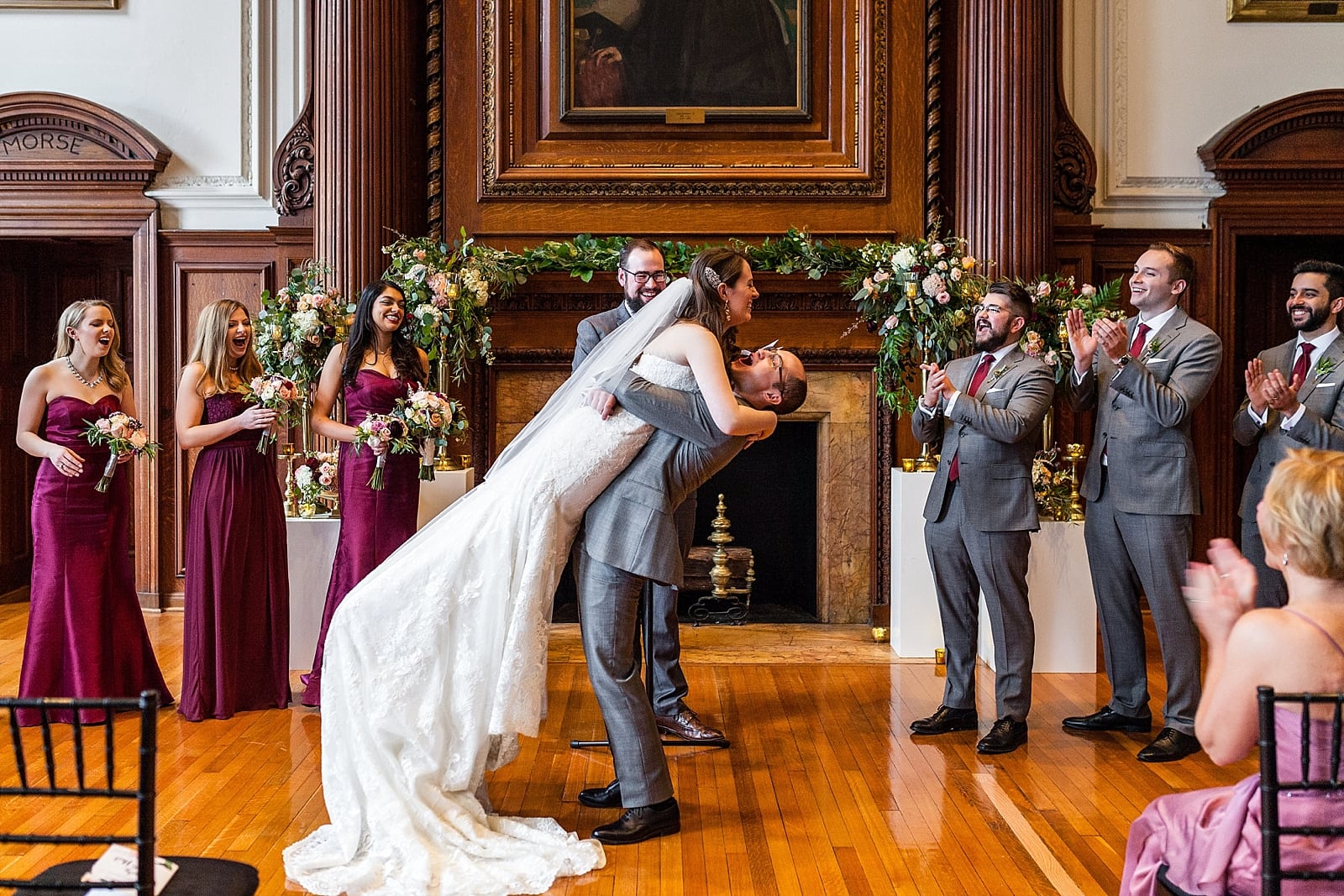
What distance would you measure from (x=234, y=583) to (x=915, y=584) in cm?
338

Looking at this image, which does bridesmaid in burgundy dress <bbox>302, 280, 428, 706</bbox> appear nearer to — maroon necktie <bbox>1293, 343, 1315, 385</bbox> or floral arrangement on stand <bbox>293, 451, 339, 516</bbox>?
floral arrangement on stand <bbox>293, 451, 339, 516</bbox>

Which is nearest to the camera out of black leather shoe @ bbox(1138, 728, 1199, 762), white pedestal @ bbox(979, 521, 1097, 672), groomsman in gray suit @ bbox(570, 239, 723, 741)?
black leather shoe @ bbox(1138, 728, 1199, 762)

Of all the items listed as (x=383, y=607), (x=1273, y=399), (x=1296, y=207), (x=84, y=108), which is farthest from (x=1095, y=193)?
(x=84, y=108)

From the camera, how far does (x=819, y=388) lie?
7.25 metres

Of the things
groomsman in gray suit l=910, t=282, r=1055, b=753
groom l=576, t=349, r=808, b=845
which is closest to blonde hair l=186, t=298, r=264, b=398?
groom l=576, t=349, r=808, b=845

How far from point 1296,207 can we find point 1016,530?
155 inches

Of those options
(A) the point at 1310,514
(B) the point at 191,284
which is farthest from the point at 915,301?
(B) the point at 191,284

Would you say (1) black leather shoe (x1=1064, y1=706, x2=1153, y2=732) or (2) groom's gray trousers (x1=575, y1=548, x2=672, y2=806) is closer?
(2) groom's gray trousers (x1=575, y1=548, x2=672, y2=806)

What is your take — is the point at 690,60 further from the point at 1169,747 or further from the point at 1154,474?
the point at 1169,747

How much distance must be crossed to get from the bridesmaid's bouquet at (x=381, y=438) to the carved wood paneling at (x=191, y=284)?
2816mm

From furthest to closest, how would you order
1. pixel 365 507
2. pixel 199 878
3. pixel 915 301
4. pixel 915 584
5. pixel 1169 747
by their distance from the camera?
pixel 915 584 → pixel 915 301 → pixel 365 507 → pixel 1169 747 → pixel 199 878

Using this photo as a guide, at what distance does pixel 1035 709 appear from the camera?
5312mm

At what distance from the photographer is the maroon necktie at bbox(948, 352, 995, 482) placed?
16.1 ft

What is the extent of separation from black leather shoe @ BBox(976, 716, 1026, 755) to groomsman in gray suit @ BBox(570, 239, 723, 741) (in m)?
1.04
